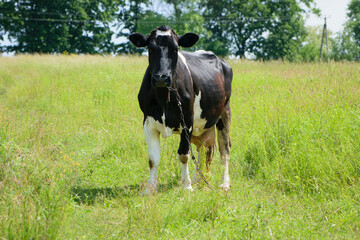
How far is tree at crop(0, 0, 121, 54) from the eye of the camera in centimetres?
3691

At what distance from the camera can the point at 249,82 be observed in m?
11.6

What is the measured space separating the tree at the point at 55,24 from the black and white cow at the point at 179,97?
3415 cm

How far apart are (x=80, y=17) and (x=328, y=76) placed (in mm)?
35000

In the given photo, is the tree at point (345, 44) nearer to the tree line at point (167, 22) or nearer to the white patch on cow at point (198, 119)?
the tree line at point (167, 22)

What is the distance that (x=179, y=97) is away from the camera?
484 cm

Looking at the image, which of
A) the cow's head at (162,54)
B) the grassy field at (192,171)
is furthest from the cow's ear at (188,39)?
the grassy field at (192,171)

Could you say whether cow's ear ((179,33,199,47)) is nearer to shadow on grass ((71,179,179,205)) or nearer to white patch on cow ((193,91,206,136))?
white patch on cow ((193,91,206,136))

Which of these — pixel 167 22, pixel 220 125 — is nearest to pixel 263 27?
pixel 167 22

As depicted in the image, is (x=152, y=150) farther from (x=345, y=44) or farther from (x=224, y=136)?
(x=345, y=44)

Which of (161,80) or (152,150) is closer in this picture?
(161,80)

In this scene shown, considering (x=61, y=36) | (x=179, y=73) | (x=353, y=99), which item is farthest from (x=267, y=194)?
(x=61, y=36)

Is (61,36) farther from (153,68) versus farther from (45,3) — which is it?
(153,68)

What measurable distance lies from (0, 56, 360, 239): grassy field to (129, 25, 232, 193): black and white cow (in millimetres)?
455

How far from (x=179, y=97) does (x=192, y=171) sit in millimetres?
1520
